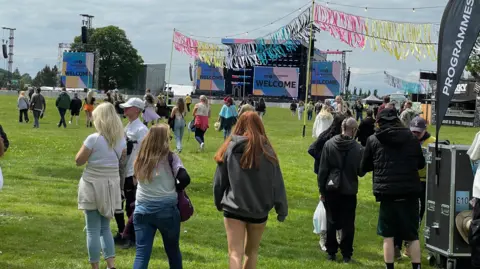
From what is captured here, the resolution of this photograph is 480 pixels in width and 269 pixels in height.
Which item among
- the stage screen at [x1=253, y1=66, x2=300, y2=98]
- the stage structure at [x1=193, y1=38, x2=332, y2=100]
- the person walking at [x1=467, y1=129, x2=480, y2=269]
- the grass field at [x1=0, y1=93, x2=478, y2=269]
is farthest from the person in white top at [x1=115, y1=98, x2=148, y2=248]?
the stage screen at [x1=253, y1=66, x2=300, y2=98]

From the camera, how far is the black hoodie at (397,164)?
6.77 metres

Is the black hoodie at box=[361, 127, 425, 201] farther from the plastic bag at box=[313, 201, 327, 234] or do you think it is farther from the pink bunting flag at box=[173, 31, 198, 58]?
the pink bunting flag at box=[173, 31, 198, 58]

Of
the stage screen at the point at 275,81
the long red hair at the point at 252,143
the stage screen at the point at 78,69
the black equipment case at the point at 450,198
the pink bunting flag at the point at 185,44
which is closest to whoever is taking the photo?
the long red hair at the point at 252,143

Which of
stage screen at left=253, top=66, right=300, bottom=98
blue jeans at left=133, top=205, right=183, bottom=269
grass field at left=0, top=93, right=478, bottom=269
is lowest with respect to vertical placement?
→ grass field at left=0, top=93, right=478, bottom=269

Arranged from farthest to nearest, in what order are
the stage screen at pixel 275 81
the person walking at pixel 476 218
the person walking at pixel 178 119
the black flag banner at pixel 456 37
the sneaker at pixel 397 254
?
the stage screen at pixel 275 81, the person walking at pixel 178 119, the sneaker at pixel 397 254, the black flag banner at pixel 456 37, the person walking at pixel 476 218

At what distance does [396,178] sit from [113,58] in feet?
337

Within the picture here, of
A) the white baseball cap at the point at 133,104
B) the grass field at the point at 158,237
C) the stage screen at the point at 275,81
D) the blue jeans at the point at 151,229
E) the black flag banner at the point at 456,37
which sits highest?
the stage screen at the point at 275,81

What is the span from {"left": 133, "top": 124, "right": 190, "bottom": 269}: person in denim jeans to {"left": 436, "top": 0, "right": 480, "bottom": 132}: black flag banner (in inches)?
119

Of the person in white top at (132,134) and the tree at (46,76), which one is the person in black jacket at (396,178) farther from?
the tree at (46,76)

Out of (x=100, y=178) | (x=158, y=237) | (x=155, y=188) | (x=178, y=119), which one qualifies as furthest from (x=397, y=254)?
(x=178, y=119)

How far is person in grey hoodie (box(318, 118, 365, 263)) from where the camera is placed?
771cm

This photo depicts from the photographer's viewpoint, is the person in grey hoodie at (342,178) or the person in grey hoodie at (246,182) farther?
the person in grey hoodie at (342,178)

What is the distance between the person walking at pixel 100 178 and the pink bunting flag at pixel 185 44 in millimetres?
31827

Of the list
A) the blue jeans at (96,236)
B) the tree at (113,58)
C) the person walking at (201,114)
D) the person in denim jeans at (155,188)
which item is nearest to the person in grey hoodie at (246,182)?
the person in denim jeans at (155,188)
